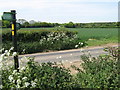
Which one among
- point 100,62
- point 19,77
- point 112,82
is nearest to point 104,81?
point 112,82

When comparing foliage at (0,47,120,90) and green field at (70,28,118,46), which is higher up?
foliage at (0,47,120,90)

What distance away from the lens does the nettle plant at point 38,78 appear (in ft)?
13.5

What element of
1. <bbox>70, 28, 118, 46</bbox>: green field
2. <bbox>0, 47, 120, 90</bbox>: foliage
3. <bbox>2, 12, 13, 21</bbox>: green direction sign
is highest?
<bbox>2, 12, 13, 21</bbox>: green direction sign

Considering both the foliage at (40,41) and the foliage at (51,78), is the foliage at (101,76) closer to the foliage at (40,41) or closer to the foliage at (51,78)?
the foliage at (51,78)

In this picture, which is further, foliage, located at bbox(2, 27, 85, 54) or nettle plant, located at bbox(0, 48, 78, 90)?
foliage, located at bbox(2, 27, 85, 54)

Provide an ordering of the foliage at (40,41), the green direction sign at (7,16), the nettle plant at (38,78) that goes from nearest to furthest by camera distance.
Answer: the nettle plant at (38,78), the green direction sign at (7,16), the foliage at (40,41)

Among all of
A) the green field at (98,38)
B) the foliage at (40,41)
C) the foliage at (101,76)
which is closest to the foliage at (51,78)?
the foliage at (101,76)

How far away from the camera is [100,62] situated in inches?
212

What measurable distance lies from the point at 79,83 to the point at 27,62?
123 cm

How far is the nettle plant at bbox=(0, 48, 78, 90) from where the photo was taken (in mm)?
4113

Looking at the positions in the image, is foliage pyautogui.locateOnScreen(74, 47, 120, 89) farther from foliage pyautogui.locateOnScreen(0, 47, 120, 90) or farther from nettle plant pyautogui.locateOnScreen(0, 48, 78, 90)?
nettle plant pyautogui.locateOnScreen(0, 48, 78, 90)

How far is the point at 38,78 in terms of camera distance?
14.0 feet

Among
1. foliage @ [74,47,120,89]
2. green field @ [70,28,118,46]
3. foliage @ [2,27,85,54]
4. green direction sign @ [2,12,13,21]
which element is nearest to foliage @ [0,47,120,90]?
foliage @ [74,47,120,89]

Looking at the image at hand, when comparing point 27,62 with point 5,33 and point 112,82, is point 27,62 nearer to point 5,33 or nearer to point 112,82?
point 112,82
